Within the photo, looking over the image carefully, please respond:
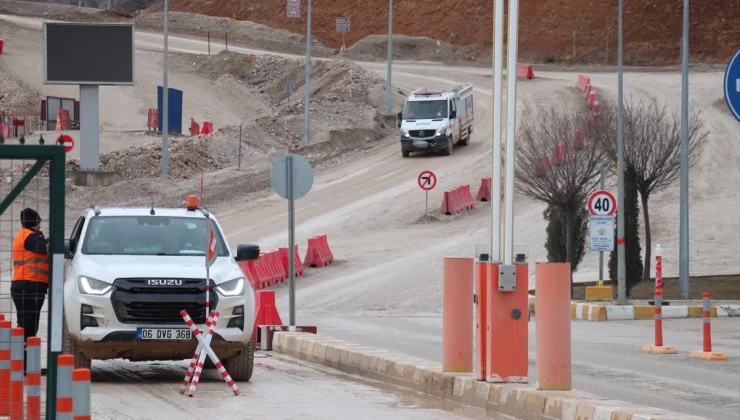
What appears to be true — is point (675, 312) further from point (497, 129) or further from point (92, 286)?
point (92, 286)

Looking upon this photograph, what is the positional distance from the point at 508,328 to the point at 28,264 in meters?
4.88

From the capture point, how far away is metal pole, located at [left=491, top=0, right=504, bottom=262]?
13352 millimetres

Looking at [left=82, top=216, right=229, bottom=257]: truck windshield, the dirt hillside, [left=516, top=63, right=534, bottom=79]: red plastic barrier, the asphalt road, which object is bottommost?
the asphalt road

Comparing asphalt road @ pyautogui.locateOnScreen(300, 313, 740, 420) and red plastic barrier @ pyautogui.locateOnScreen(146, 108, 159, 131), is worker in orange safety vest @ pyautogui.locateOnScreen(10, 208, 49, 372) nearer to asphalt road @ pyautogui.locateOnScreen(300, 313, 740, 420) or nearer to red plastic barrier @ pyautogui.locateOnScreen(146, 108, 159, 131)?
asphalt road @ pyautogui.locateOnScreen(300, 313, 740, 420)

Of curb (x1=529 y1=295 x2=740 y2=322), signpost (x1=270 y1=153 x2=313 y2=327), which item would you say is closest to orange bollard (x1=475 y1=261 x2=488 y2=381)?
signpost (x1=270 y1=153 x2=313 y2=327)

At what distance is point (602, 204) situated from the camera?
2862 centimetres

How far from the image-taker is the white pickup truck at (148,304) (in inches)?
554

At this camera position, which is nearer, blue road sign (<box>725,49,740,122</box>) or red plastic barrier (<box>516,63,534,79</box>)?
blue road sign (<box>725,49,740,122</box>)

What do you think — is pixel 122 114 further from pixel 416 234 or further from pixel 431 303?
pixel 431 303

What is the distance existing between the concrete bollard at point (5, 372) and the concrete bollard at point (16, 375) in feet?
0.43

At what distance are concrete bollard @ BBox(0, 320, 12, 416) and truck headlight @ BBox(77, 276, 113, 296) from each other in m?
3.43

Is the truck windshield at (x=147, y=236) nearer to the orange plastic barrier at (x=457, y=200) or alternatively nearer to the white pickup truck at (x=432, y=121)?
the orange plastic barrier at (x=457, y=200)

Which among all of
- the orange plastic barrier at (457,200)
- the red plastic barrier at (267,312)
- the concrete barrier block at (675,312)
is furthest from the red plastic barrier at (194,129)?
the red plastic barrier at (267,312)

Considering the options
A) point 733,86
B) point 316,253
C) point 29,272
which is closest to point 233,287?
point 29,272
